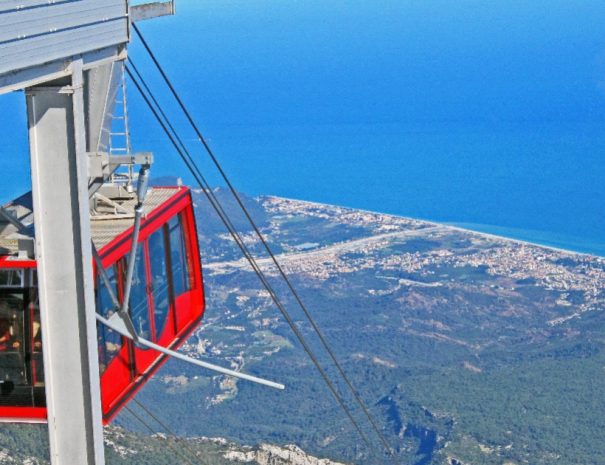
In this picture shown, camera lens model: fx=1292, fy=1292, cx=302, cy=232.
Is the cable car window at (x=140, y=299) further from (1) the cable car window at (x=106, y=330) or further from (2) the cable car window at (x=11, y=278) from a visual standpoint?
(2) the cable car window at (x=11, y=278)

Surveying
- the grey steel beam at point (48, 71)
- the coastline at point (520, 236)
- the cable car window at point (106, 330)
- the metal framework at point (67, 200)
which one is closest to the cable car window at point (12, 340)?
the cable car window at point (106, 330)

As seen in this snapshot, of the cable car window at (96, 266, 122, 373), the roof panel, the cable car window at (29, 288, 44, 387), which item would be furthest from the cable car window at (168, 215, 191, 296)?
the roof panel

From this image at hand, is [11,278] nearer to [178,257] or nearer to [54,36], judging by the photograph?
[54,36]

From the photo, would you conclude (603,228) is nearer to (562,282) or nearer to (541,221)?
(541,221)

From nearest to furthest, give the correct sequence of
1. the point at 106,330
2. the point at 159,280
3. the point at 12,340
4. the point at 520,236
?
the point at 12,340, the point at 106,330, the point at 159,280, the point at 520,236

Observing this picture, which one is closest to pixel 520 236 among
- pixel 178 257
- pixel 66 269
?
pixel 178 257

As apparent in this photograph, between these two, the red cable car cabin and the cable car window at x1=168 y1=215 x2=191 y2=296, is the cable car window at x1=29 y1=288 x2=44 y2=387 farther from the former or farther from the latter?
the cable car window at x1=168 y1=215 x2=191 y2=296
